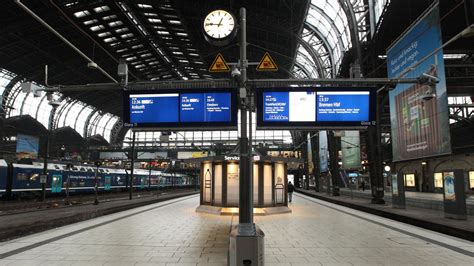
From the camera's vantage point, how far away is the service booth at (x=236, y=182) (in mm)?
19469

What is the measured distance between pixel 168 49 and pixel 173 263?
39502 millimetres

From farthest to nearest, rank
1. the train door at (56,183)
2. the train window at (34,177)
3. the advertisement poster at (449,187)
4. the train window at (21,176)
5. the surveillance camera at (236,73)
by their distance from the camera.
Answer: the train door at (56,183) < the train window at (34,177) < the train window at (21,176) < the advertisement poster at (449,187) < the surveillance camera at (236,73)

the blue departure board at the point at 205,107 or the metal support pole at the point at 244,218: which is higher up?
the blue departure board at the point at 205,107

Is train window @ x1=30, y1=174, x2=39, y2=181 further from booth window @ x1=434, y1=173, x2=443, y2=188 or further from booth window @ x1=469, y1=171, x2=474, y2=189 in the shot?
booth window @ x1=434, y1=173, x2=443, y2=188

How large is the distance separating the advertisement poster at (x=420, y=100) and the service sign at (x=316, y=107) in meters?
1.67

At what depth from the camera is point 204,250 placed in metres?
9.03

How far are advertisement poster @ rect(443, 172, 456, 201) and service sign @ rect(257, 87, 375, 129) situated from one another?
4.32 metres

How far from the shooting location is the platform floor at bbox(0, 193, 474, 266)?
26.1 feet

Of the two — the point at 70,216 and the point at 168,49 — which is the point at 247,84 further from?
the point at 168,49

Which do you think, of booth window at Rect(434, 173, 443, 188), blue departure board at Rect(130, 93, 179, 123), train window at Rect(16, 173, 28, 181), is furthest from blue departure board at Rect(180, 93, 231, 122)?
booth window at Rect(434, 173, 443, 188)

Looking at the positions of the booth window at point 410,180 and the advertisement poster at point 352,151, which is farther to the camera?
the booth window at point 410,180

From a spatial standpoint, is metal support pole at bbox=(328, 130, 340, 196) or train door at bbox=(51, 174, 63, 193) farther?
metal support pole at bbox=(328, 130, 340, 196)

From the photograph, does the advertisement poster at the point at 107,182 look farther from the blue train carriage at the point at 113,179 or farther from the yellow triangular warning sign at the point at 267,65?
the yellow triangular warning sign at the point at 267,65

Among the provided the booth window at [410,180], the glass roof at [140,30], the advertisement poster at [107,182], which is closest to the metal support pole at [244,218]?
the glass roof at [140,30]
